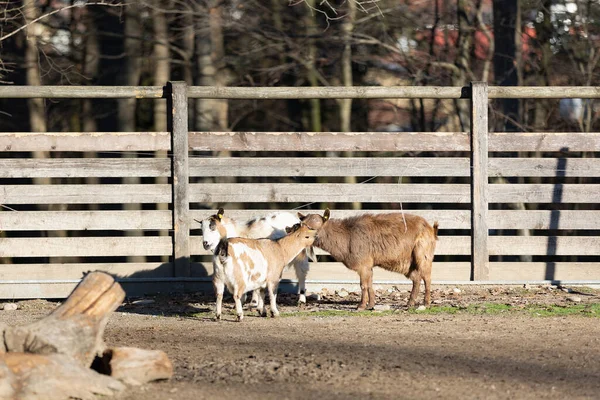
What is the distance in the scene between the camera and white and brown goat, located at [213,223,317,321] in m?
9.55

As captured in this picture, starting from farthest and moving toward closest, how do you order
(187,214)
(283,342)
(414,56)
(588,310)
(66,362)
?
(414,56)
(187,214)
(588,310)
(283,342)
(66,362)

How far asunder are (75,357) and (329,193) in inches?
217

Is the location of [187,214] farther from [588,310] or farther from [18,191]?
[588,310]

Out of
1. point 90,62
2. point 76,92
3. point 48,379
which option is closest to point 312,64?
point 90,62

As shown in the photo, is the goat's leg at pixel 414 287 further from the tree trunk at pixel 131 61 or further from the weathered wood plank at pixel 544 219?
the tree trunk at pixel 131 61

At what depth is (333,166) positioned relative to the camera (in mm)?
11672

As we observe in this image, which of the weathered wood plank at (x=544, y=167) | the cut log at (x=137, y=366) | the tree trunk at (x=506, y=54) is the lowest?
the cut log at (x=137, y=366)

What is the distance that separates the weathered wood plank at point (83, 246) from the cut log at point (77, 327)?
15.1 ft

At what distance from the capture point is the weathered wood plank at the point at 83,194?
11594 mm

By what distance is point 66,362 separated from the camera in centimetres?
640

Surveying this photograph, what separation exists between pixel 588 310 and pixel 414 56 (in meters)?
8.18

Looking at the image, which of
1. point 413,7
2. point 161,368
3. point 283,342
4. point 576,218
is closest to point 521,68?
point 413,7

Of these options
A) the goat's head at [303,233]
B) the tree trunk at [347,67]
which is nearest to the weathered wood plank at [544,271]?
the goat's head at [303,233]

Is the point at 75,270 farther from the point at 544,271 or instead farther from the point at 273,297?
the point at 544,271
